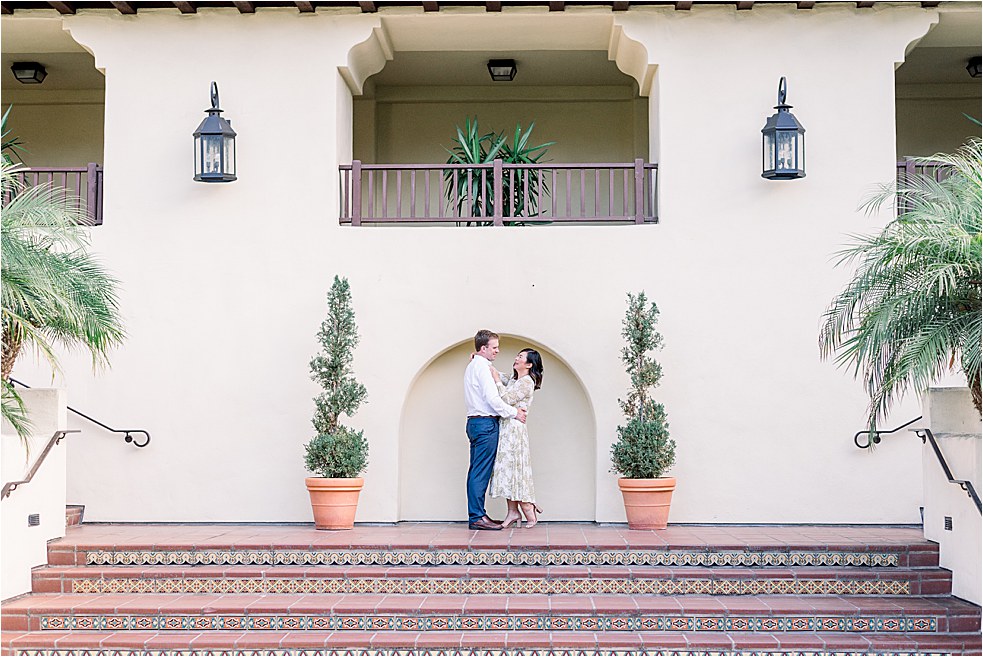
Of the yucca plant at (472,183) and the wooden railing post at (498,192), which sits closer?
the wooden railing post at (498,192)

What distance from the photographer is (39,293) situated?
703 cm

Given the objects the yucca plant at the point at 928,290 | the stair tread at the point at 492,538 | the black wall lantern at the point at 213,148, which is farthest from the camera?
the black wall lantern at the point at 213,148

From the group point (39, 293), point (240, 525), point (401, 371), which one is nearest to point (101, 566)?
point (240, 525)

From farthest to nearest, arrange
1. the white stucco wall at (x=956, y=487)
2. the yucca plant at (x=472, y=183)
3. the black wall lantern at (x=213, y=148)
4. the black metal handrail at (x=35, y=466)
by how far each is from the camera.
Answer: the yucca plant at (x=472, y=183), the black wall lantern at (x=213, y=148), the black metal handrail at (x=35, y=466), the white stucco wall at (x=956, y=487)

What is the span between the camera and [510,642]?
6773mm

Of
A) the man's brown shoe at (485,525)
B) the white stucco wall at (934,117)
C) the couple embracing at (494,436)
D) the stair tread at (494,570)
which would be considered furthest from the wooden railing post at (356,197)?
the white stucco wall at (934,117)

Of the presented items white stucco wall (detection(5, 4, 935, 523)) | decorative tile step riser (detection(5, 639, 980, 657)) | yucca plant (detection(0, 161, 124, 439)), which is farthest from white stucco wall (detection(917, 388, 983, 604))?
yucca plant (detection(0, 161, 124, 439))

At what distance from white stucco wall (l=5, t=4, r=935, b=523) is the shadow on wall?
160mm

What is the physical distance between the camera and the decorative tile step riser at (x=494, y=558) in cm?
796

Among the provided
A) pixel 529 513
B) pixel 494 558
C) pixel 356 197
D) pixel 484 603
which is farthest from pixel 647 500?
pixel 356 197

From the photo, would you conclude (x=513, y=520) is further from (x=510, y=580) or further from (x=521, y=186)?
(x=521, y=186)

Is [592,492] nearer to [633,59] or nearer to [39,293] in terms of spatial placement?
[633,59]

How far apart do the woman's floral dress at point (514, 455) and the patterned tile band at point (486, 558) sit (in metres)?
1.00

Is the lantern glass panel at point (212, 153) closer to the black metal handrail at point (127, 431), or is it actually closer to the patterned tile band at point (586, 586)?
the black metal handrail at point (127, 431)
